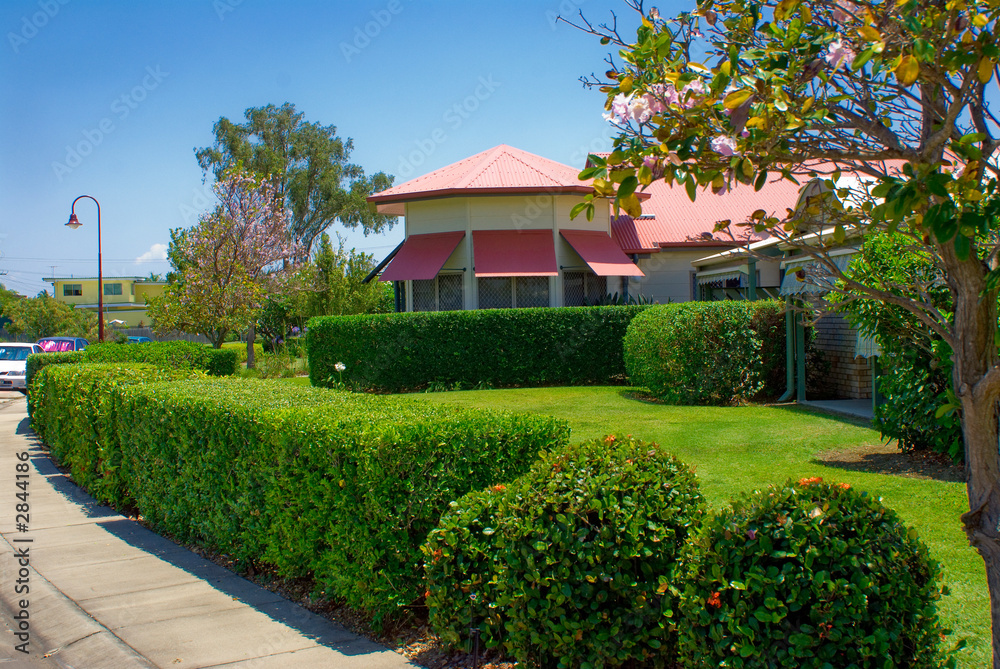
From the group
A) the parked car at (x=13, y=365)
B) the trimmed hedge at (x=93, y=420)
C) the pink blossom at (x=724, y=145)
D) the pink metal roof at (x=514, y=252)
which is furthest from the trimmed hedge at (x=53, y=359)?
the pink blossom at (x=724, y=145)

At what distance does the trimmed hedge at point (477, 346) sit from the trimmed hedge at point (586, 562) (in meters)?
14.1

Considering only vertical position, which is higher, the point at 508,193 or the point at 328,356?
the point at 508,193

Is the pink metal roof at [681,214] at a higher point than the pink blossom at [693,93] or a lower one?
higher

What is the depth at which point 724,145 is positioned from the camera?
278 centimetres

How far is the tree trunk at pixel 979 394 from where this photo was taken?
2686mm

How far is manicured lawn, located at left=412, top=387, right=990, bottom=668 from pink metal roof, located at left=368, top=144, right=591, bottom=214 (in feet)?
23.0

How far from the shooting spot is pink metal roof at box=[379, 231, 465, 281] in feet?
68.7

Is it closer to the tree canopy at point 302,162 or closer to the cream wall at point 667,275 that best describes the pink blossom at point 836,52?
the cream wall at point 667,275

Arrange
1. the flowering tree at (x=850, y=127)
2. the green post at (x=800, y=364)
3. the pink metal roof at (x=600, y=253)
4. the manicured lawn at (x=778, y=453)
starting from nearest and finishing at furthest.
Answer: the flowering tree at (x=850, y=127)
the manicured lawn at (x=778, y=453)
the green post at (x=800, y=364)
the pink metal roof at (x=600, y=253)

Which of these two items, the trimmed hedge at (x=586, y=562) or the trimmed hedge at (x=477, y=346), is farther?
the trimmed hedge at (x=477, y=346)

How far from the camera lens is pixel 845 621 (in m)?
2.86

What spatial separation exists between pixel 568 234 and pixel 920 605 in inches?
755

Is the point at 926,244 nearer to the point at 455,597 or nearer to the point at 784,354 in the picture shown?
the point at 455,597

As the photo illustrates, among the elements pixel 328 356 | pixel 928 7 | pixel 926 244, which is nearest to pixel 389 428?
pixel 926 244
